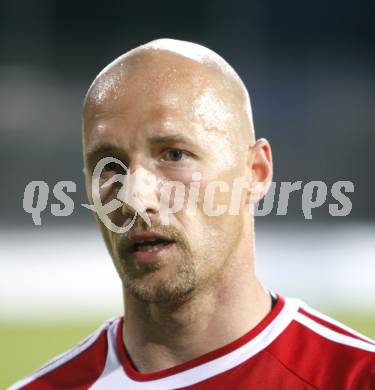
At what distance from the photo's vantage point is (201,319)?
2.19 metres

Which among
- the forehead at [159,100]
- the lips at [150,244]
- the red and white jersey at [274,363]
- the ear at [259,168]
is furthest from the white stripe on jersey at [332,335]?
the forehead at [159,100]

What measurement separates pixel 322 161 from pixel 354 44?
1.85 m

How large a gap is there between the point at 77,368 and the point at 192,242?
0.62 meters

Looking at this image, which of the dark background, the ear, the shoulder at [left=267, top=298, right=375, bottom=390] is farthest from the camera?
the dark background

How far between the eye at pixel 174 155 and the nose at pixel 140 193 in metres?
0.06

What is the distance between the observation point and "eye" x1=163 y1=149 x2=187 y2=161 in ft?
6.95

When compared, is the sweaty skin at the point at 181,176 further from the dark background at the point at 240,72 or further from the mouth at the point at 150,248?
the dark background at the point at 240,72

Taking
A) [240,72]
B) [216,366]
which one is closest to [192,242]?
[216,366]

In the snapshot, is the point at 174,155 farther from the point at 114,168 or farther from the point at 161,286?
the point at 161,286

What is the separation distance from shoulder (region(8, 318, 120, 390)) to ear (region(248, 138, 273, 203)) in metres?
0.60

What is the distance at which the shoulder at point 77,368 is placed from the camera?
7.88 ft

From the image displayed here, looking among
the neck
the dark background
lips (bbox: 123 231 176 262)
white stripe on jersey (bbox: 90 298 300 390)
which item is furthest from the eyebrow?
the dark background

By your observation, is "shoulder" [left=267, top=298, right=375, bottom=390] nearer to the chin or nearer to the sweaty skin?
the sweaty skin

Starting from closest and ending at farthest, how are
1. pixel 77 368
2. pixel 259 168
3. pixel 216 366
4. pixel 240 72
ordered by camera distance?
pixel 216 366
pixel 259 168
pixel 77 368
pixel 240 72
